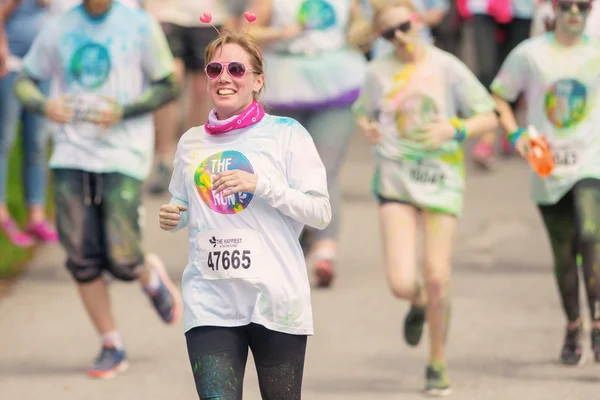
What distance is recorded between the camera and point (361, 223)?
11883 millimetres

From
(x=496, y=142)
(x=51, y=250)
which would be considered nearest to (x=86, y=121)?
(x=51, y=250)

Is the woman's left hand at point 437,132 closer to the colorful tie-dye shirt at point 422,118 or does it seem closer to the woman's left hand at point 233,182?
the colorful tie-dye shirt at point 422,118

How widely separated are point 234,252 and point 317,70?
14.5ft

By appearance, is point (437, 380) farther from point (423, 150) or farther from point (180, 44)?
point (180, 44)

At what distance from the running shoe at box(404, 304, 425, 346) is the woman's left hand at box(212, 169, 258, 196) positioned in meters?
2.67

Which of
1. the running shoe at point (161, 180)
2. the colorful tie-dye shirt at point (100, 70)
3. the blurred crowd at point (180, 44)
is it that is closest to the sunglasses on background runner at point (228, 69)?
the colorful tie-dye shirt at point (100, 70)

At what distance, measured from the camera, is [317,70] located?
9359 millimetres

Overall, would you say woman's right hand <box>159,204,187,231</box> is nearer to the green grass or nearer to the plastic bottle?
the plastic bottle

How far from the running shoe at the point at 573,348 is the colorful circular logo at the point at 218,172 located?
2923 millimetres

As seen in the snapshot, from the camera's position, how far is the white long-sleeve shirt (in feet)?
16.7

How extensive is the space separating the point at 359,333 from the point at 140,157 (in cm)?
171

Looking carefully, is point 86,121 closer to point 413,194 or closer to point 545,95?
point 413,194

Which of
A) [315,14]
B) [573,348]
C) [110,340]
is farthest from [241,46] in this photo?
[315,14]

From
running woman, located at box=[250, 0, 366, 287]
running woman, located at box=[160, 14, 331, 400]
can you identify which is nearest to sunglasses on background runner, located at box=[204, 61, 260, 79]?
running woman, located at box=[160, 14, 331, 400]
